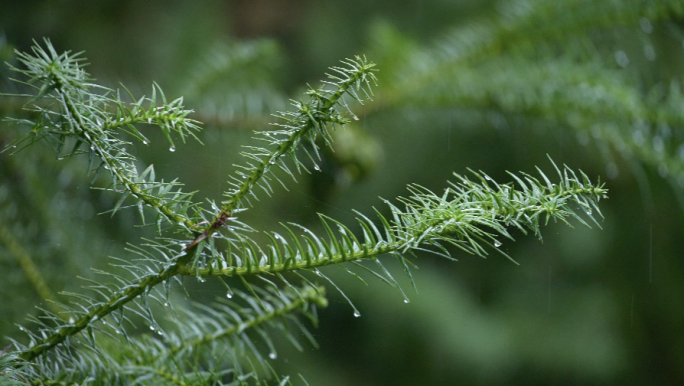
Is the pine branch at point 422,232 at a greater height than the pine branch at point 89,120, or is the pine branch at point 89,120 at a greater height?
the pine branch at point 89,120

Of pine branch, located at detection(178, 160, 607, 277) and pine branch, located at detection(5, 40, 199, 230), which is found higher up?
pine branch, located at detection(5, 40, 199, 230)

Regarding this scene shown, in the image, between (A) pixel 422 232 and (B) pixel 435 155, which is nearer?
(A) pixel 422 232

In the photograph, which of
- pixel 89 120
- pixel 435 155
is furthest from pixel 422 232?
pixel 435 155

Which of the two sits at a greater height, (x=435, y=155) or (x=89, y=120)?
(x=435, y=155)

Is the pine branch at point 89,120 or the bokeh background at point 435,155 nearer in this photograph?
the pine branch at point 89,120

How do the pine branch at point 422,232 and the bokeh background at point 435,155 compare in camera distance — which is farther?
the bokeh background at point 435,155

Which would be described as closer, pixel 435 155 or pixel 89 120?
pixel 89 120

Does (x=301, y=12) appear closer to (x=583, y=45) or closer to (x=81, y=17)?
(x=81, y=17)

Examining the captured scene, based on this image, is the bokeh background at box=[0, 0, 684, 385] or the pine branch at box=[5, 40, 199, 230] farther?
the bokeh background at box=[0, 0, 684, 385]

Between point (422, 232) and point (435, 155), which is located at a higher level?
point (435, 155)

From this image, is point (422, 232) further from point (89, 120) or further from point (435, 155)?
point (435, 155)
